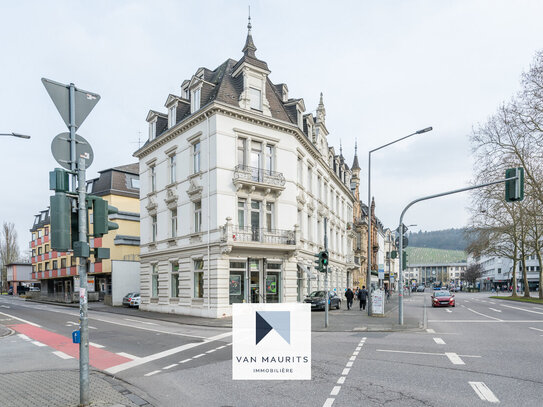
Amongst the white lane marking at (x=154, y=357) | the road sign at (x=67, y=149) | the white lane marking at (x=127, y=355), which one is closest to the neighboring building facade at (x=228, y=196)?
the white lane marking at (x=154, y=357)

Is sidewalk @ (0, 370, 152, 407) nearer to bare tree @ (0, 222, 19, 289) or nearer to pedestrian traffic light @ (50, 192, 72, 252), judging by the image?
pedestrian traffic light @ (50, 192, 72, 252)

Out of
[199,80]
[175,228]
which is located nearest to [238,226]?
[175,228]

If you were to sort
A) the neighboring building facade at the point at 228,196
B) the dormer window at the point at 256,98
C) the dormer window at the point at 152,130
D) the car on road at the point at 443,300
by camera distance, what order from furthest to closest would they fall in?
the car on road at the point at 443,300 → the dormer window at the point at 152,130 → the dormer window at the point at 256,98 → the neighboring building facade at the point at 228,196

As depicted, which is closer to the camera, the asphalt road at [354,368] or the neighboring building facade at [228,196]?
the asphalt road at [354,368]

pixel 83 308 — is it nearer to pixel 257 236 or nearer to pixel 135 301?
pixel 257 236

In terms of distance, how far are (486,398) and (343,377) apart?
2.61 m

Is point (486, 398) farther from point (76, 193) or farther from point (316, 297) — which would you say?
point (316, 297)

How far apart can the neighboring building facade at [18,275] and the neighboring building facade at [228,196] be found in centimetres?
5910

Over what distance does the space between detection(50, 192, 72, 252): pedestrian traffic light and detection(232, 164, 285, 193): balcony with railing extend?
16.6 m

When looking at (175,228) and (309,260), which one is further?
(309,260)

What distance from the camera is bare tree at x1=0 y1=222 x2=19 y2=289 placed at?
3103 inches

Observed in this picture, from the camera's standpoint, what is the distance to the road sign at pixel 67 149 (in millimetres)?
6207

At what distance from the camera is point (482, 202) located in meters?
36.8

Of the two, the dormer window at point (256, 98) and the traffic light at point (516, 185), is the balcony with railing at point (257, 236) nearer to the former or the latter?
the dormer window at point (256, 98)
